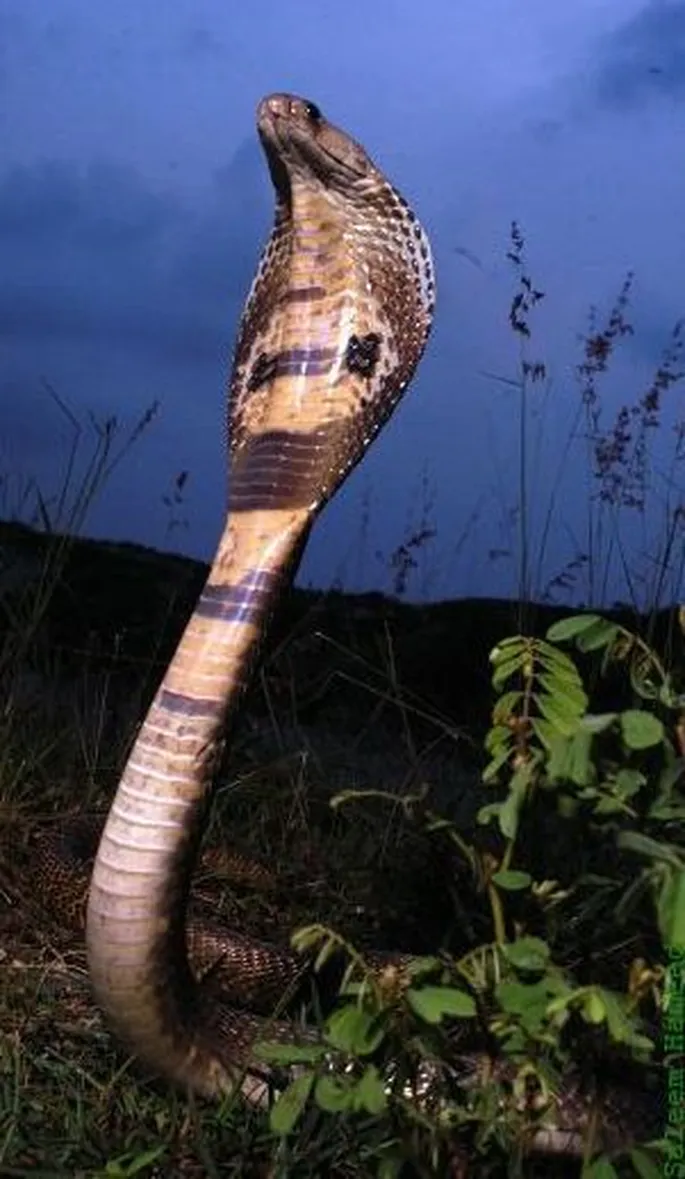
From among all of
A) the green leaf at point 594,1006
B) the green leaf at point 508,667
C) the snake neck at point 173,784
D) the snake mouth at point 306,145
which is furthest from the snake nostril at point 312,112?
the green leaf at point 594,1006

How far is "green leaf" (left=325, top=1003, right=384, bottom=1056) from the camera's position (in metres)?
1.73

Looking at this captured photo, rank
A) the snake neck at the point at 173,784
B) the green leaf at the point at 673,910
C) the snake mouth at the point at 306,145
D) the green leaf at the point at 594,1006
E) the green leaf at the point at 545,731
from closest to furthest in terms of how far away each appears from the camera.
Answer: the green leaf at the point at 673,910, the green leaf at the point at 594,1006, the green leaf at the point at 545,731, the snake neck at the point at 173,784, the snake mouth at the point at 306,145

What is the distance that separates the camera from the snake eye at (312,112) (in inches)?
97.5

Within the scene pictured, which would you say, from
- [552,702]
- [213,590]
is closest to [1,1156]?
[213,590]

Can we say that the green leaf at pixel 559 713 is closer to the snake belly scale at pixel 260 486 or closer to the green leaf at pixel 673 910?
the green leaf at pixel 673 910

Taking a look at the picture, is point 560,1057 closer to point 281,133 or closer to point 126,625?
point 281,133

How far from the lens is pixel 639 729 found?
167 centimetres

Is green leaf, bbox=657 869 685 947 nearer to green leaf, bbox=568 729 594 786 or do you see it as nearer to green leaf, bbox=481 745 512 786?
green leaf, bbox=568 729 594 786

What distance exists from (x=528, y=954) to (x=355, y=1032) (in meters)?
0.18

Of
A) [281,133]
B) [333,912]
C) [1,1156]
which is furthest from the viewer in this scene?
[333,912]

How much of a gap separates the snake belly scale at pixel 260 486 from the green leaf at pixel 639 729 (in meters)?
0.77

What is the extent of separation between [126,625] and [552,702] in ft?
14.7

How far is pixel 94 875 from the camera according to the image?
2.35 metres

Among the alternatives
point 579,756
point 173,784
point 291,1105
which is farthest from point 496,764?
point 173,784
